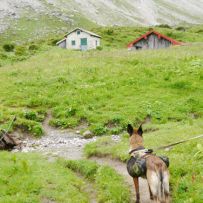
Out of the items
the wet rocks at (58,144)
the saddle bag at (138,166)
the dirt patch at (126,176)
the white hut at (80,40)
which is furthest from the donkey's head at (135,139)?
the white hut at (80,40)

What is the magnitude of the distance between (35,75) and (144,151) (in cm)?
2539

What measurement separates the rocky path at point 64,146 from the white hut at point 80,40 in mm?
63888

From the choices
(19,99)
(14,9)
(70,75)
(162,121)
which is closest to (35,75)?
(70,75)

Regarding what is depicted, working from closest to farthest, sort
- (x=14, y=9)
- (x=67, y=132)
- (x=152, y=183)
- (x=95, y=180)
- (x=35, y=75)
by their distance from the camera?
1. (x=152, y=183)
2. (x=95, y=180)
3. (x=67, y=132)
4. (x=35, y=75)
5. (x=14, y=9)

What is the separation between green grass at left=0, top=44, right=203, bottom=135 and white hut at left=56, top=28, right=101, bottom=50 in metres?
50.0

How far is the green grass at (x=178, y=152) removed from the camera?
548 inches

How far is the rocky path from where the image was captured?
17947 mm

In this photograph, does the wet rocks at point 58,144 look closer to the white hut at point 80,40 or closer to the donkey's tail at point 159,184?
the donkey's tail at point 159,184

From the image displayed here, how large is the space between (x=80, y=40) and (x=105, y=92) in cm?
6560

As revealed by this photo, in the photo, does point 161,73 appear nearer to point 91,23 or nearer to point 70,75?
point 70,75

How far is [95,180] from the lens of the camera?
54.0 feet

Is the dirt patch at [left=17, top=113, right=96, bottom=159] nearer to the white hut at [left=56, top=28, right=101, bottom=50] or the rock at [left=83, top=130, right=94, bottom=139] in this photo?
the rock at [left=83, top=130, right=94, bottom=139]

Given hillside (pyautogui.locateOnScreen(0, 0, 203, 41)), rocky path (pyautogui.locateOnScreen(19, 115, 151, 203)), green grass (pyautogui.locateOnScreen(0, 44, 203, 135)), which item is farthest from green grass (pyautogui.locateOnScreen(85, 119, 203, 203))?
hillside (pyautogui.locateOnScreen(0, 0, 203, 41))

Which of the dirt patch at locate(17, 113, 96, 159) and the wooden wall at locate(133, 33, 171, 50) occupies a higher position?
the wooden wall at locate(133, 33, 171, 50)
